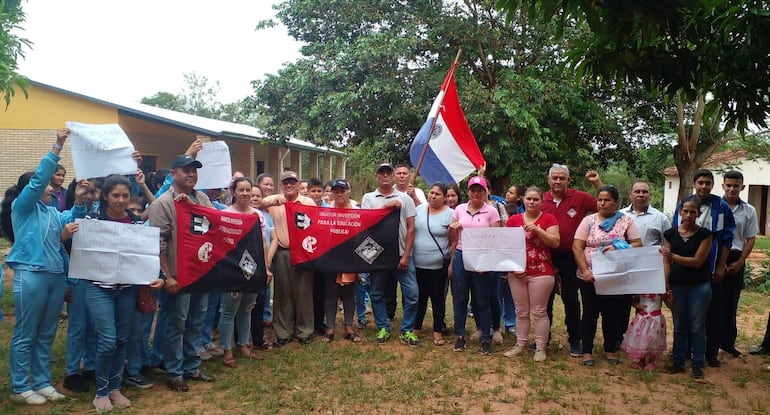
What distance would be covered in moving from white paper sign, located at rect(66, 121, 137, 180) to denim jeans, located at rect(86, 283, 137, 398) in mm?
1178

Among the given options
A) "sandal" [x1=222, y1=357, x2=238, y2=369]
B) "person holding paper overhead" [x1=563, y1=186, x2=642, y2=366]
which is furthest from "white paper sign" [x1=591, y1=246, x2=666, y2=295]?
"sandal" [x1=222, y1=357, x2=238, y2=369]

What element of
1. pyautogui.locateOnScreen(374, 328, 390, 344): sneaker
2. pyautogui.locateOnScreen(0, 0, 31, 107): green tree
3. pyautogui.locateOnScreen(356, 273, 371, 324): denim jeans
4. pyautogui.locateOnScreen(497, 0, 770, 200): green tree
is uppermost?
pyautogui.locateOnScreen(0, 0, 31, 107): green tree

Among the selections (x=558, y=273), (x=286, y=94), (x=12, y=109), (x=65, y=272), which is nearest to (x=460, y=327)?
(x=558, y=273)

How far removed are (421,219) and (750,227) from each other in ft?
11.1

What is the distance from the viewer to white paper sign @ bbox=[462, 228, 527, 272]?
5.66 metres

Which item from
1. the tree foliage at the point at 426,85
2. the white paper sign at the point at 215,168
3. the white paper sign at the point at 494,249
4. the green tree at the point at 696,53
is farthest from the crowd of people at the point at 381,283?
the tree foliage at the point at 426,85

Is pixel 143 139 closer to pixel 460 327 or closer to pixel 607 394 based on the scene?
pixel 460 327

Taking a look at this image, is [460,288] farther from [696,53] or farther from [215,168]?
[696,53]

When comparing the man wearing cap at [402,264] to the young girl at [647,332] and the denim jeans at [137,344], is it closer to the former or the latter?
the young girl at [647,332]

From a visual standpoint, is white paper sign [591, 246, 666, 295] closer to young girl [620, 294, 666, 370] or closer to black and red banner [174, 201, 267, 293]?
young girl [620, 294, 666, 370]

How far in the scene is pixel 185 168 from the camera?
4.84 m

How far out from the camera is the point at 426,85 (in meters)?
13.8

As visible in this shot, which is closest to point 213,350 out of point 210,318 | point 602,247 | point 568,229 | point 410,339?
point 210,318

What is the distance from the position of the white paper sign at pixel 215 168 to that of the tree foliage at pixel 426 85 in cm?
707
